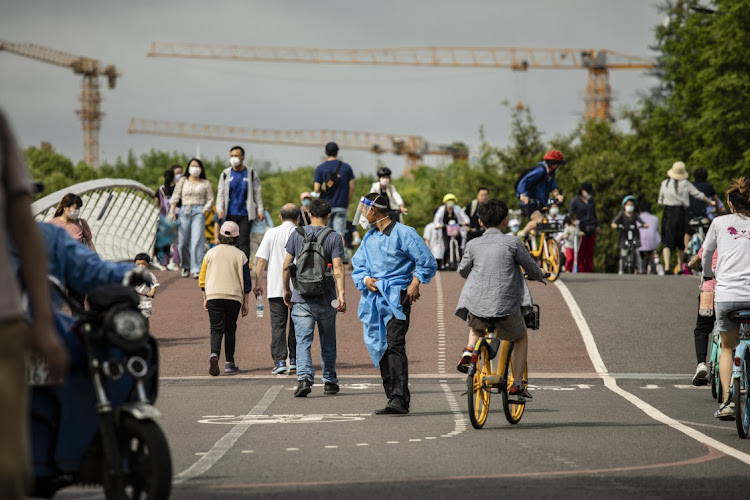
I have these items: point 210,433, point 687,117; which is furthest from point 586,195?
point 687,117

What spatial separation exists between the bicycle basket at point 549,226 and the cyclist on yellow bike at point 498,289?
9804 mm

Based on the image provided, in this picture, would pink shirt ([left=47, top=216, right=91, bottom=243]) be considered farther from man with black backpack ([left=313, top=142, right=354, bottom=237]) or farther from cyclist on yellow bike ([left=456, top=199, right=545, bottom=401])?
man with black backpack ([left=313, top=142, right=354, bottom=237])

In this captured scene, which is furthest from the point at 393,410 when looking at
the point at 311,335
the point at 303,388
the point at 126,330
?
the point at 126,330

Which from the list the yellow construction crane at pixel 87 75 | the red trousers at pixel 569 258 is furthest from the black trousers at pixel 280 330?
the yellow construction crane at pixel 87 75

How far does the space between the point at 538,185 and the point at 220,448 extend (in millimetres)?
11878

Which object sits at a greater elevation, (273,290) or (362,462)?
(273,290)

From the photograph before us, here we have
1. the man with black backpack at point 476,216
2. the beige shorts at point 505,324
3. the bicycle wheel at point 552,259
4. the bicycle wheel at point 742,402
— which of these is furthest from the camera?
the man with black backpack at point 476,216

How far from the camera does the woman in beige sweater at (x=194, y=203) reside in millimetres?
21094

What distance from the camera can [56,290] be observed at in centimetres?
582

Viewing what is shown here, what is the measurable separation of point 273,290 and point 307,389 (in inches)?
76.7

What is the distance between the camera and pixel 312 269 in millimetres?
13227

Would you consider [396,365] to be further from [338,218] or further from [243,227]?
[338,218]

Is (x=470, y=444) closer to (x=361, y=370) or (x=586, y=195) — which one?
(x=361, y=370)

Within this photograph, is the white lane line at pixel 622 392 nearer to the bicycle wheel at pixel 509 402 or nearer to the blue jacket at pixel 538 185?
the bicycle wheel at pixel 509 402
